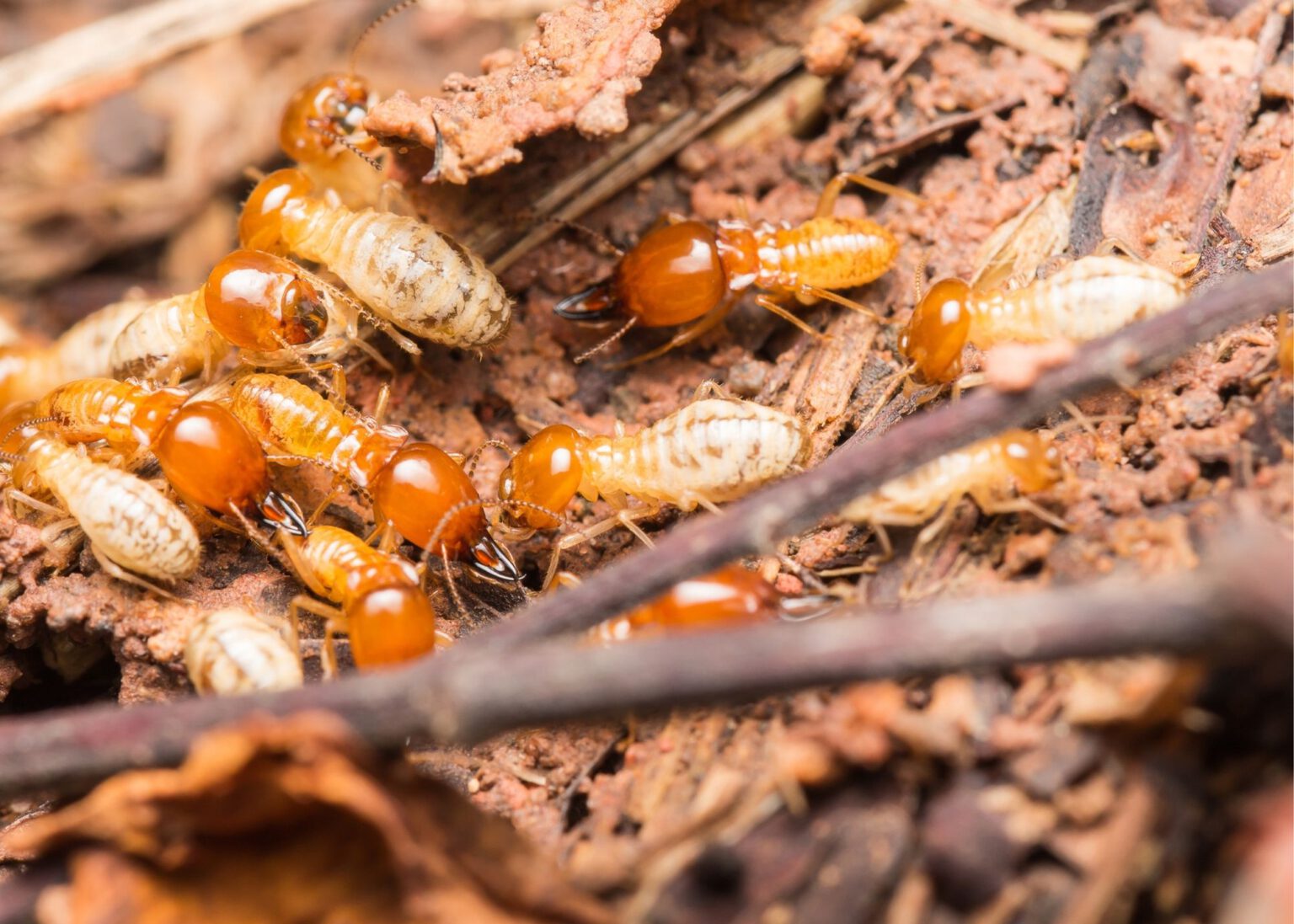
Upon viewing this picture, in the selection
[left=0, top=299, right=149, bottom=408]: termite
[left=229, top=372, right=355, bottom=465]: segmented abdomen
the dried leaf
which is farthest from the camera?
[left=0, top=299, right=149, bottom=408]: termite

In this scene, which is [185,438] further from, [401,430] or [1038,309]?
[1038,309]

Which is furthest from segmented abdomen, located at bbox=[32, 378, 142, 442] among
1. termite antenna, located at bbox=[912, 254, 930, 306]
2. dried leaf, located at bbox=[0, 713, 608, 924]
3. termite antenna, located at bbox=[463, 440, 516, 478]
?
termite antenna, located at bbox=[912, 254, 930, 306]

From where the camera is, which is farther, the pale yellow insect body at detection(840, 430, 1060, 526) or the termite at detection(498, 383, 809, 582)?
the termite at detection(498, 383, 809, 582)

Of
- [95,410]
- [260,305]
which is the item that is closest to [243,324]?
[260,305]

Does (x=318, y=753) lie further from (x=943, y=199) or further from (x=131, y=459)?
(x=943, y=199)

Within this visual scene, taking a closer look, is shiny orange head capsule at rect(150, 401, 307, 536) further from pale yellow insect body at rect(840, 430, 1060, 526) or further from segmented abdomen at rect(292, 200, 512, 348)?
pale yellow insect body at rect(840, 430, 1060, 526)

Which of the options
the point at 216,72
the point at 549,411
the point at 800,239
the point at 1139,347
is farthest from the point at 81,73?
the point at 1139,347
